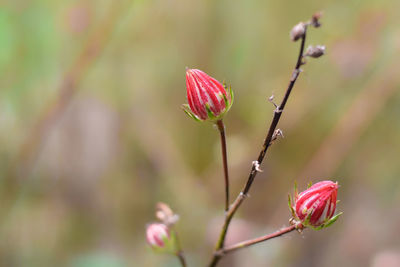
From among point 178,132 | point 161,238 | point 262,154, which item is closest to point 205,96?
point 262,154

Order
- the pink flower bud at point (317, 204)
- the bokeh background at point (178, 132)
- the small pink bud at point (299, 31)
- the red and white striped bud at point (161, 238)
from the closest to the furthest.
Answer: the small pink bud at point (299, 31)
the pink flower bud at point (317, 204)
the red and white striped bud at point (161, 238)
the bokeh background at point (178, 132)

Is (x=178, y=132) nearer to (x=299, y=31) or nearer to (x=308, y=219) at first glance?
(x=308, y=219)

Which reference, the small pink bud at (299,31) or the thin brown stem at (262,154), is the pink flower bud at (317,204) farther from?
the small pink bud at (299,31)

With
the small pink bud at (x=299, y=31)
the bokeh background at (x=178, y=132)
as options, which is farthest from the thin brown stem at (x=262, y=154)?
the bokeh background at (x=178, y=132)

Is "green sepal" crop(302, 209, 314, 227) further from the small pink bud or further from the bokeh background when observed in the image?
the bokeh background

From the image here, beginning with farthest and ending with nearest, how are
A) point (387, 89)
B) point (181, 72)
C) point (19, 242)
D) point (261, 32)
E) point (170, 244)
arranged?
point (261, 32) < point (181, 72) < point (387, 89) < point (19, 242) < point (170, 244)

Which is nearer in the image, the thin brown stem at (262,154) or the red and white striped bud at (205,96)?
the thin brown stem at (262,154)

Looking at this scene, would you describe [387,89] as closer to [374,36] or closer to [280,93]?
[374,36]

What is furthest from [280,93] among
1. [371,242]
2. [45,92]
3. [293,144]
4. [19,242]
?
[19,242]
